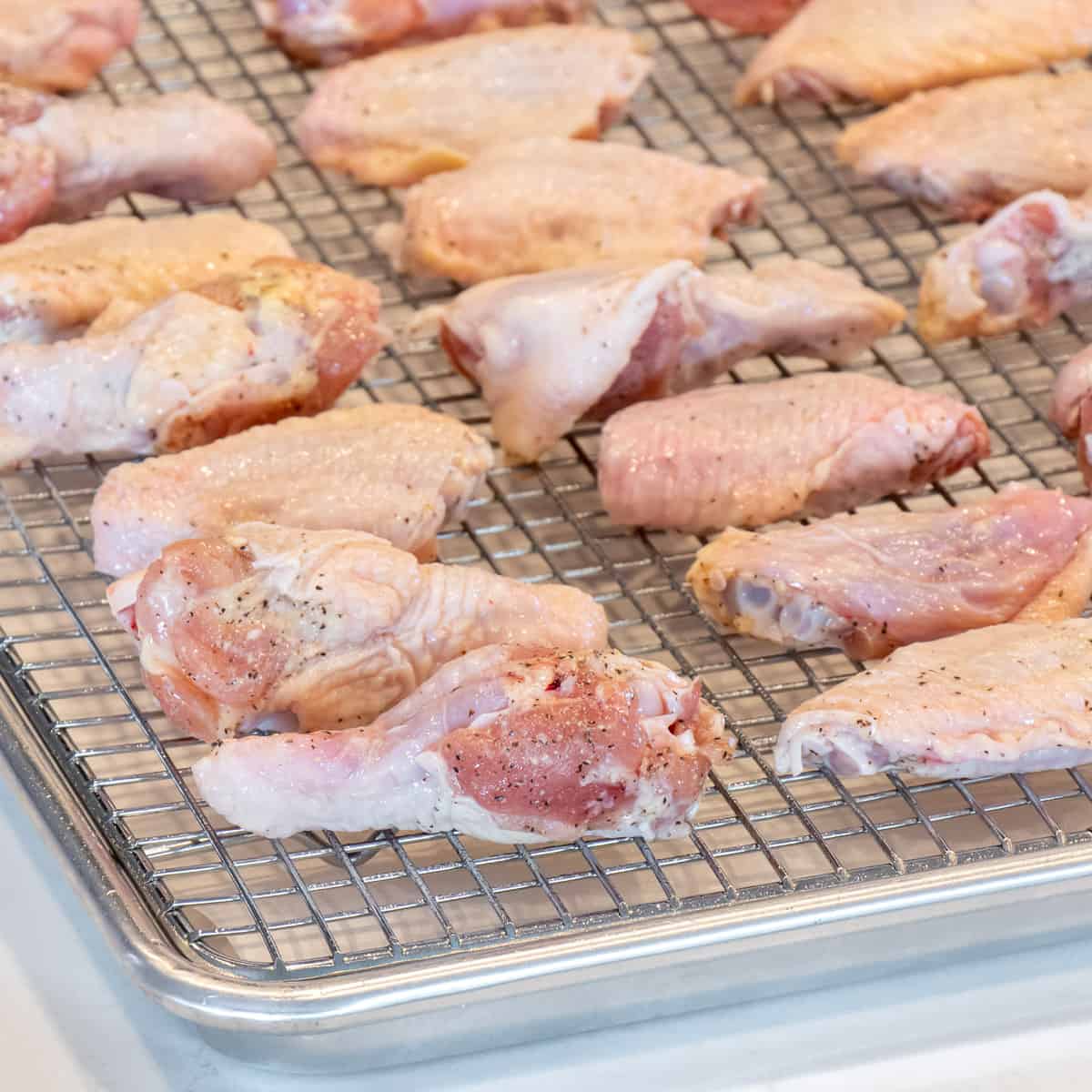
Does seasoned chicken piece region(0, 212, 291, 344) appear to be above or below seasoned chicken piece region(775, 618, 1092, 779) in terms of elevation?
below

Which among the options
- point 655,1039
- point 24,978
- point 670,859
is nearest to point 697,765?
point 670,859

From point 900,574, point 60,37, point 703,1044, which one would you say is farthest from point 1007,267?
point 60,37

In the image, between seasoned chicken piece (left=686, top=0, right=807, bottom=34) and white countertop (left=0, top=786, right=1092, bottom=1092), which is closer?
white countertop (left=0, top=786, right=1092, bottom=1092)

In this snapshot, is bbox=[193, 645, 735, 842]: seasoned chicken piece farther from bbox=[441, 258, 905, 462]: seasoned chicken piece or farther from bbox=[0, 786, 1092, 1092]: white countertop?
bbox=[441, 258, 905, 462]: seasoned chicken piece

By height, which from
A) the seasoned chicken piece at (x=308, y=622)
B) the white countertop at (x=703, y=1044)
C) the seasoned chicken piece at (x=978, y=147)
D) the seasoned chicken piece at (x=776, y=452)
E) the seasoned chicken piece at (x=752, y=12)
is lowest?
the white countertop at (x=703, y=1044)

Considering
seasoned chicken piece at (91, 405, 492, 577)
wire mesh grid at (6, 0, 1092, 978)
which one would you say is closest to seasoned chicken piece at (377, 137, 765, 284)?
wire mesh grid at (6, 0, 1092, 978)

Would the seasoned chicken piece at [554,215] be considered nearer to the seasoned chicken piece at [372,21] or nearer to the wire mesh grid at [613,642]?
the wire mesh grid at [613,642]

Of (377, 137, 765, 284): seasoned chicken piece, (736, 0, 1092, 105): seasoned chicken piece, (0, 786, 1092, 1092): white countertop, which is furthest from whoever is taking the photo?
(736, 0, 1092, 105): seasoned chicken piece

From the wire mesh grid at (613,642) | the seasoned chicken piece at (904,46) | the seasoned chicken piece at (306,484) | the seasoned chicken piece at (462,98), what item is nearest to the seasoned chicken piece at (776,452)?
the wire mesh grid at (613,642)
